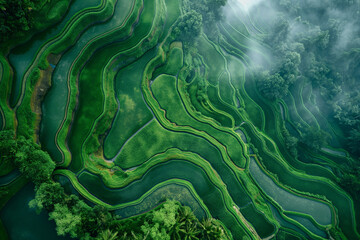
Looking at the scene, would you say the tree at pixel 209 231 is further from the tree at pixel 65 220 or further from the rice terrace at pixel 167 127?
the tree at pixel 65 220

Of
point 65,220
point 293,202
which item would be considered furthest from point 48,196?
point 293,202

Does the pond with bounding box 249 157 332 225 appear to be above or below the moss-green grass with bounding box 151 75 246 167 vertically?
below

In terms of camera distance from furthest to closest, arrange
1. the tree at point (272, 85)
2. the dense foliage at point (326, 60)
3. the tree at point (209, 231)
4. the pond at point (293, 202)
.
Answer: the dense foliage at point (326, 60)
the tree at point (272, 85)
the pond at point (293, 202)
the tree at point (209, 231)

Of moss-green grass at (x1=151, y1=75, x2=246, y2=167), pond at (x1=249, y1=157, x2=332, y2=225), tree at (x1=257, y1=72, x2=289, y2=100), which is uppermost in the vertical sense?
tree at (x1=257, y1=72, x2=289, y2=100)

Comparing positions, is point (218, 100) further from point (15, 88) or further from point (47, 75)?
point (15, 88)

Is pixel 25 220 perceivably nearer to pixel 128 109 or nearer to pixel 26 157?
pixel 26 157

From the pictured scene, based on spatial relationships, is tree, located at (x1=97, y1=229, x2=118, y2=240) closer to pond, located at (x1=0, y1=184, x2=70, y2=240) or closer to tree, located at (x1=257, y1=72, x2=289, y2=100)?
pond, located at (x1=0, y1=184, x2=70, y2=240)

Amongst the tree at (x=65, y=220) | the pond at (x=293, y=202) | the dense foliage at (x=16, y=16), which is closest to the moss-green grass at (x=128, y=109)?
the tree at (x=65, y=220)

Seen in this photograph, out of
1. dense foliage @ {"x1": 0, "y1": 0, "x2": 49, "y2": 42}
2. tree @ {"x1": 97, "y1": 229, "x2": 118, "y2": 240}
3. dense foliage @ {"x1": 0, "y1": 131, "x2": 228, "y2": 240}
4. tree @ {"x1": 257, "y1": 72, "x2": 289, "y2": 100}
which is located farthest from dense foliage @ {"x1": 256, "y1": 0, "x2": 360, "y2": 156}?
dense foliage @ {"x1": 0, "y1": 0, "x2": 49, "y2": 42}
